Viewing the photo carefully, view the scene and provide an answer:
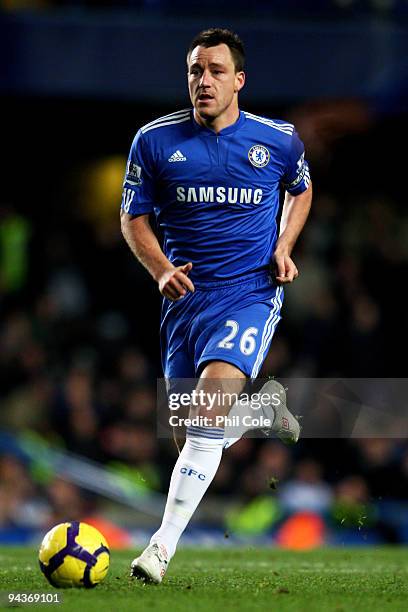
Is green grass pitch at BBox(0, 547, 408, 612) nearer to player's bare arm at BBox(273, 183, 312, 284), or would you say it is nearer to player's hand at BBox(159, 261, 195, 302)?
player's hand at BBox(159, 261, 195, 302)

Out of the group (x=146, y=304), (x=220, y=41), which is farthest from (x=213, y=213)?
(x=146, y=304)

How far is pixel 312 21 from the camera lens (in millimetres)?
12539

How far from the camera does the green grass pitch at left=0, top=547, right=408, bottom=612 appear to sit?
500 centimetres

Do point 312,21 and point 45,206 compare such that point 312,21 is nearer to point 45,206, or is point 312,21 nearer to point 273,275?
point 45,206

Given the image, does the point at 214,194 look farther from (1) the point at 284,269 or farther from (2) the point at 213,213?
(1) the point at 284,269

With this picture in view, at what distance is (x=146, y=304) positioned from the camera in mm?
13617

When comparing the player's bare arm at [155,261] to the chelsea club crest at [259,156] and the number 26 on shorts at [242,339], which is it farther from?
the chelsea club crest at [259,156]

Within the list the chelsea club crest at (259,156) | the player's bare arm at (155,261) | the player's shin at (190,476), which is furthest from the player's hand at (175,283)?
the chelsea club crest at (259,156)

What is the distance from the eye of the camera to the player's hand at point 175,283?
572 centimetres

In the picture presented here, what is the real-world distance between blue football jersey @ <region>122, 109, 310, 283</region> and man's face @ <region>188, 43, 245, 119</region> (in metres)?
0.16

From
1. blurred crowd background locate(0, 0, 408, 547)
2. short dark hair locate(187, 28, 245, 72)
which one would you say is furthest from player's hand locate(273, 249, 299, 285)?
blurred crowd background locate(0, 0, 408, 547)

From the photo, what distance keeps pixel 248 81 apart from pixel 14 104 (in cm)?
287

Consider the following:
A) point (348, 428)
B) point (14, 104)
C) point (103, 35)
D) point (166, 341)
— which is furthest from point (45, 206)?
point (166, 341)

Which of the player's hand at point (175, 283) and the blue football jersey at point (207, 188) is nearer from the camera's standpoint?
the player's hand at point (175, 283)
